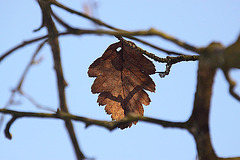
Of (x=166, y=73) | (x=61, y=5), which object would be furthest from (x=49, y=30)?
(x=166, y=73)

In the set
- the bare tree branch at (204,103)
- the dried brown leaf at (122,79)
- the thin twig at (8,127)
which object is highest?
the dried brown leaf at (122,79)

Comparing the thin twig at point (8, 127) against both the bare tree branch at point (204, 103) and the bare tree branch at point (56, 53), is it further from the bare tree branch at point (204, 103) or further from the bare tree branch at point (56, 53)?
the bare tree branch at point (204, 103)

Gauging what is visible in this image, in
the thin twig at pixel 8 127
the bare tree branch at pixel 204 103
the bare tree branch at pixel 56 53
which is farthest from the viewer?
the bare tree branch at pixel 56 53

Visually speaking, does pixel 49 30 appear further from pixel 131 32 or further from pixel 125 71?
pixel 131 32

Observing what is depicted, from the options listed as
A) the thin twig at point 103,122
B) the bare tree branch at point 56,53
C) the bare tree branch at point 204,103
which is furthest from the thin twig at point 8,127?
the bare tree branch at point 204,103

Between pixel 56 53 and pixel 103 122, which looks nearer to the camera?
pixel 103 122

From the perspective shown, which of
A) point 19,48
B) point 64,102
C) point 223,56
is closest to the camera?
point 223,56

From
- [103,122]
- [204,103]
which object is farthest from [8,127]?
[204,103]

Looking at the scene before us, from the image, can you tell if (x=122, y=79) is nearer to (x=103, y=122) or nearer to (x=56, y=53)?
(x=56, y=53)
